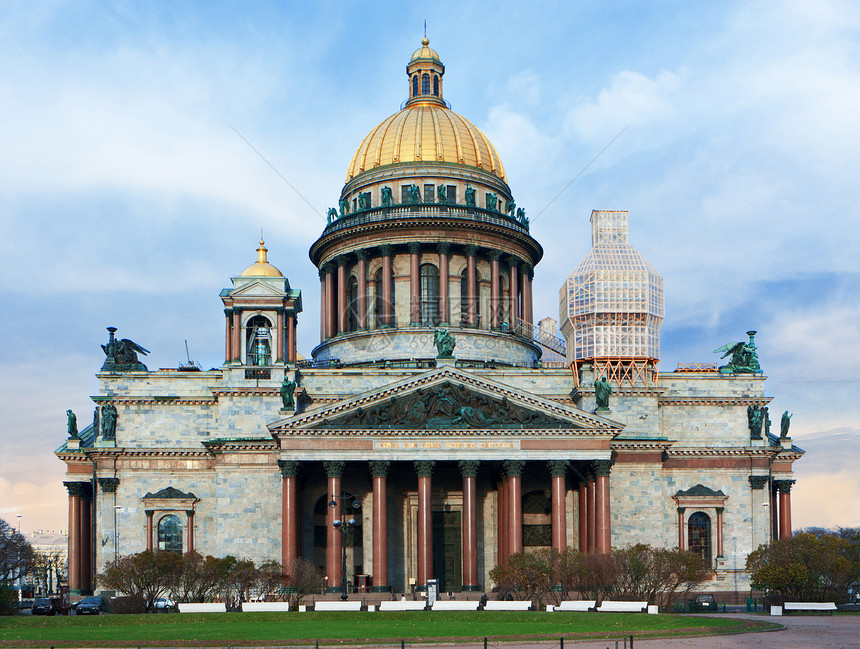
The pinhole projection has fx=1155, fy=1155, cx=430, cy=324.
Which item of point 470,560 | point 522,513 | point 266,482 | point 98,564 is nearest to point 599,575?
point 470,560

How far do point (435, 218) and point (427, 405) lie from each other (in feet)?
69.4

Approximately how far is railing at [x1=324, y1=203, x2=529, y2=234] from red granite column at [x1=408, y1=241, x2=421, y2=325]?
8.27 ft

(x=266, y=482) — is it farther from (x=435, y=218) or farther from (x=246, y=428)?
(x=435, y=218)

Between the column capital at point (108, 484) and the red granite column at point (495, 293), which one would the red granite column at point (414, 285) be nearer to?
the red granite column at point (495, 293)

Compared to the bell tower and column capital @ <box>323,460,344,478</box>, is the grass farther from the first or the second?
the bell tower

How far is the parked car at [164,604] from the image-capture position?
60884 mm

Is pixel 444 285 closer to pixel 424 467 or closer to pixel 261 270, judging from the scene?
pixel 261 270

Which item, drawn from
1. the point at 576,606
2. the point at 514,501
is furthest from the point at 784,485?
the point at 576,606

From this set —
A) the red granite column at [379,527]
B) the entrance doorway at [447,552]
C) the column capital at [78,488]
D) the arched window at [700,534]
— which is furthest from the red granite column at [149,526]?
the arched window at [700,534]

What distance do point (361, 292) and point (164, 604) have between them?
29.8m

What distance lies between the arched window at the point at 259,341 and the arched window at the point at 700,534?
2915 cm

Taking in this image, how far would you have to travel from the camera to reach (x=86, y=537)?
253 feet

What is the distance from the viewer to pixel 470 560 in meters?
65.7

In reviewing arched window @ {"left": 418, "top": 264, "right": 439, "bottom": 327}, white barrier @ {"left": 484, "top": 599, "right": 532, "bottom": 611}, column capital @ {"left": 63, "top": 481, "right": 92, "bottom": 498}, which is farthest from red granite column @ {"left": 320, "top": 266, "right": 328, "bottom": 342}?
white barrier @ {"left": 484, "top": 599, "right": 532, "bottom": 611}
